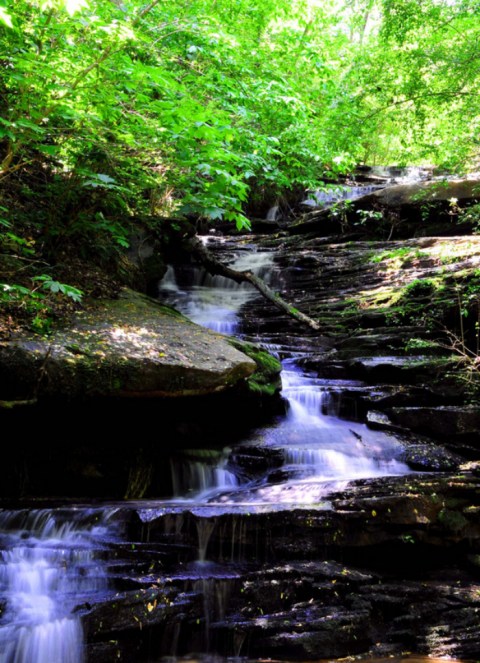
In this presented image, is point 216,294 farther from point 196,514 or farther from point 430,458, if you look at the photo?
point 196,514

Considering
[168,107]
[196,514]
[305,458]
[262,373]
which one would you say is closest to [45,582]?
[196,514]

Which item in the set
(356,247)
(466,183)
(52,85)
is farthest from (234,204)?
(466,183)

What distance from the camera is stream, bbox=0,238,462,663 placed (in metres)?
3.54

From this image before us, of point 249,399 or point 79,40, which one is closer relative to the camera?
point 79,40

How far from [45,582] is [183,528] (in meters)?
1.17

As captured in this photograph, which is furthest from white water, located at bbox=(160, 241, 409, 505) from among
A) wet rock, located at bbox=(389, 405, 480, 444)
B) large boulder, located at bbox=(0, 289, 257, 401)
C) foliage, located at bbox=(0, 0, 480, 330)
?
foliage, located at bbox=(0, 0, 480, 330)

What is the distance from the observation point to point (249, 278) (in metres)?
9.91

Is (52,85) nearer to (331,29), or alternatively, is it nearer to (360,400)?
(360,400)

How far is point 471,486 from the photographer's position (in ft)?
15.4

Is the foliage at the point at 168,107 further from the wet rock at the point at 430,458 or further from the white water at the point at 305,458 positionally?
the wet rock at the point at 430,458

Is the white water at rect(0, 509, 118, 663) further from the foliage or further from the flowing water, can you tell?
the foliage

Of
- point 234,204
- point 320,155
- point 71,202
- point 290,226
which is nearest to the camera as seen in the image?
point 234,204

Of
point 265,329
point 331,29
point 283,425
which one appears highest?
point 331,29

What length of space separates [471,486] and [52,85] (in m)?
5.30
